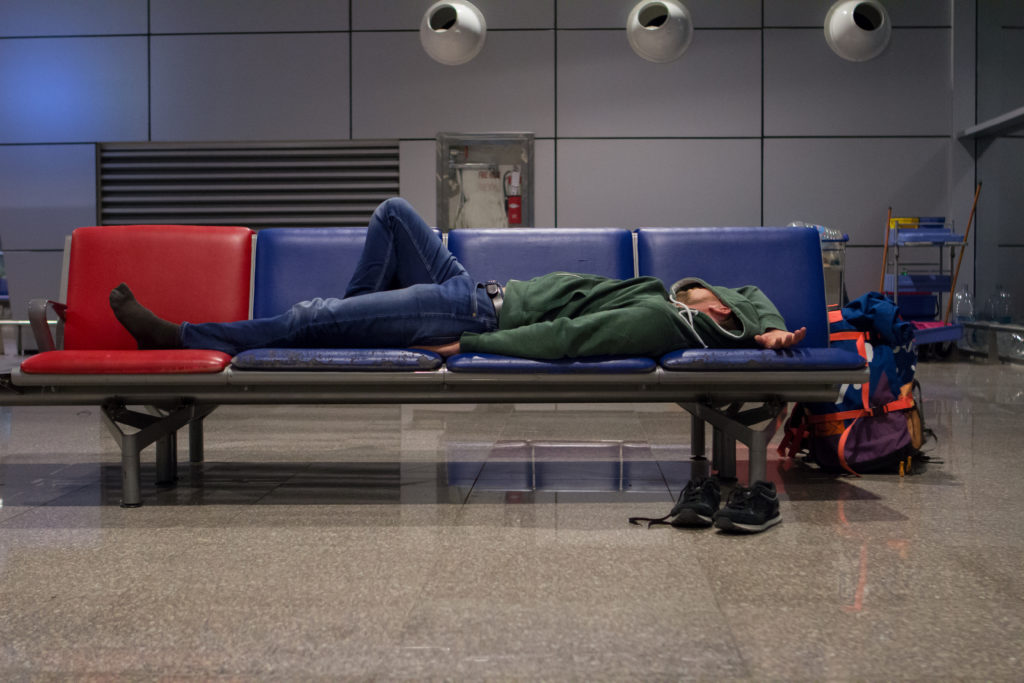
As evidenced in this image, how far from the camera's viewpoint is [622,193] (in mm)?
7418

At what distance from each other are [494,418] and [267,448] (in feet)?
4.06

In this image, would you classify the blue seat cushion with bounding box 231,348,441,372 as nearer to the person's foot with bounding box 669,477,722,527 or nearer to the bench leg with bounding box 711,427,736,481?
the person's foot with bounding box 669,477,722,527

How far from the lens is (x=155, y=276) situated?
3.10 meters

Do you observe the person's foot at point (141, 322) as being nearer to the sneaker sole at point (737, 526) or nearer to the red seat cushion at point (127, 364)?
the red seat cushion at point (127, 364)

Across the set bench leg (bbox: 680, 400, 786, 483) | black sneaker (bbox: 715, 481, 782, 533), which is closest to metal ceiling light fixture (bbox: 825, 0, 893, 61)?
bench leg (bbox: 680, 400, 786, 483)

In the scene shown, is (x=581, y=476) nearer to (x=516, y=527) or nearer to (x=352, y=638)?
(x=516, y=527)

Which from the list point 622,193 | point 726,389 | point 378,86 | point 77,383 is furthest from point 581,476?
point 378,86

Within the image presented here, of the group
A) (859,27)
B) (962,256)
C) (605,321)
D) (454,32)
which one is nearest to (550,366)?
(605,321)

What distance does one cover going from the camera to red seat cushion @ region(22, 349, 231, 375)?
251 centimetres

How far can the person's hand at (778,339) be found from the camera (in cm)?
249

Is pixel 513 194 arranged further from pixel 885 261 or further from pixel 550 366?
pixel 550 366

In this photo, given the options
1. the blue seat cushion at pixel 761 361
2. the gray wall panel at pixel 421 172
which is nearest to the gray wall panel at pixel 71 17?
the gray wall panel at pixel 421 172

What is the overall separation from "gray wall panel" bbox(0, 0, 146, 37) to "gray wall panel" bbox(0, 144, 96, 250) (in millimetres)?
969

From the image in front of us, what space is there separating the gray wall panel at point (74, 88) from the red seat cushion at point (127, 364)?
558cm
